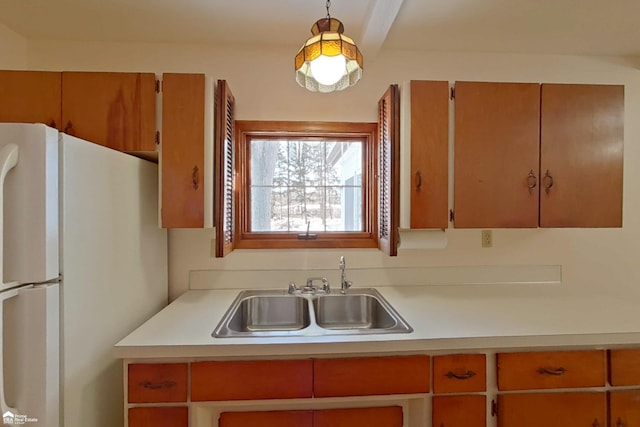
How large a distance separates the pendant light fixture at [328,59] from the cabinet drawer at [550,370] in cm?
128

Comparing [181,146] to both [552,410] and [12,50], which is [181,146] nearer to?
[12,50]

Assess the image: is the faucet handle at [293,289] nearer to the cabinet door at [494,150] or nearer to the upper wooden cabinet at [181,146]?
the upper wooden cabinet at [181,146]

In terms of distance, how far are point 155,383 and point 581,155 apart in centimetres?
221

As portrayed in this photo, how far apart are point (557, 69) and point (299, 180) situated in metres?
1.81

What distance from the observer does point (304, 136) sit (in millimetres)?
1958

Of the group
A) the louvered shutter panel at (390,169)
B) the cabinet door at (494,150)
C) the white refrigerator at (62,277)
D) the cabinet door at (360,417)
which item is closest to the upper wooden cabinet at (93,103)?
the white refrigerator at (62,277)

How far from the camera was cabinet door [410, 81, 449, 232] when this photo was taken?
158 cm

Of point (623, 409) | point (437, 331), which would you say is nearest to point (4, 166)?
point (437, 331)

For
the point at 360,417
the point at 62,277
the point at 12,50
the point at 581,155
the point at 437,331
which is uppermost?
the point at 12,50

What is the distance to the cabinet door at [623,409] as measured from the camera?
4.07 ft

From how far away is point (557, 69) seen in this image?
6.50 ft

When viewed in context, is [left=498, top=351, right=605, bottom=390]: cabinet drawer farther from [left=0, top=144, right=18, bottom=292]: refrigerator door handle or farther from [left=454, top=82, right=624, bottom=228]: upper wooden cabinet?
[left=0, top=144, right=18, bottom=292]: refrigerator door handle

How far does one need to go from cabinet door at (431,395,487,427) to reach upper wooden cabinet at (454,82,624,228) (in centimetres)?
79

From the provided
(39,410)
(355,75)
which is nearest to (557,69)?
(355,75)
